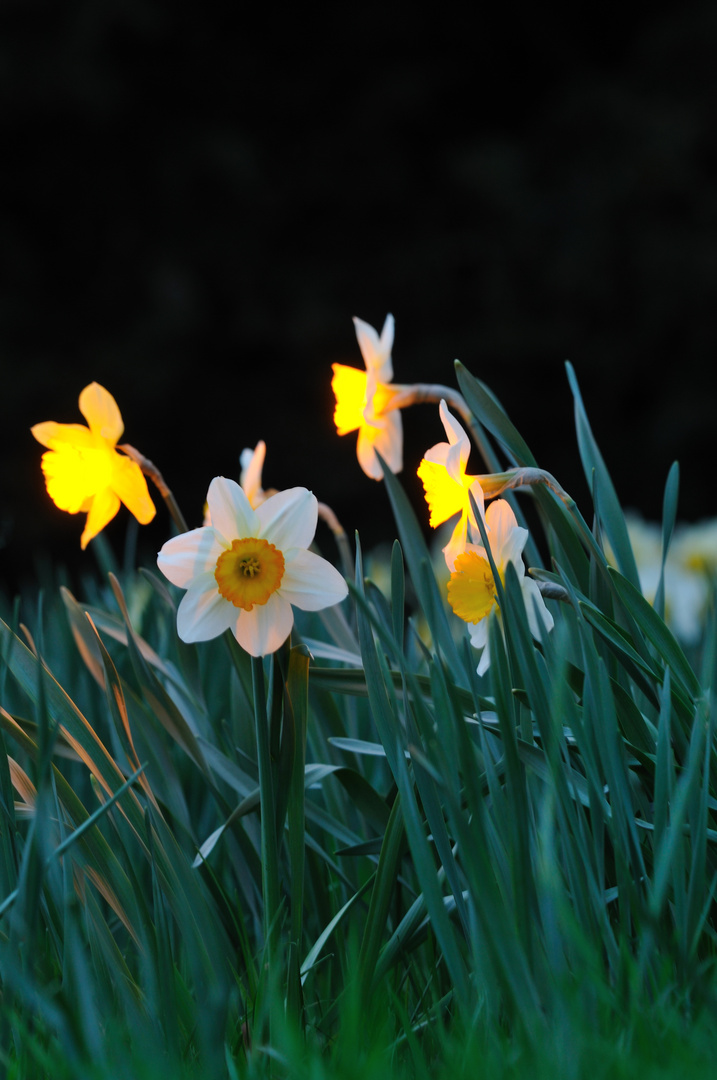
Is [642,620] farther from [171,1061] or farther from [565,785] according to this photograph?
[171,1061]

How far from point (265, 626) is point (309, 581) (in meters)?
0.04

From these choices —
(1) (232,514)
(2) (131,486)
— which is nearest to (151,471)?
(2) (131,486)

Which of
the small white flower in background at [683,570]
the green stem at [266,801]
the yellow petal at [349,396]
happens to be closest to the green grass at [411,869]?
the green stem at [266,801]

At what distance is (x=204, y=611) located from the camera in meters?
0.63

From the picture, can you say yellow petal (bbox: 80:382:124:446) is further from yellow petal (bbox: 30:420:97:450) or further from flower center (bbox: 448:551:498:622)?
flower center (bbox: 448:551:498:622)

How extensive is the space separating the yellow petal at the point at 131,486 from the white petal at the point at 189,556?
0.13 m

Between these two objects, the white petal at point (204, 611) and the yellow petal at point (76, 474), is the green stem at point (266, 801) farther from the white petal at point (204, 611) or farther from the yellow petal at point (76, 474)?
the yellow petal at point (76, 474)

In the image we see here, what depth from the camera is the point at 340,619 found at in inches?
36.9

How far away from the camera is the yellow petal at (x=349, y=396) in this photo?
2.99ft

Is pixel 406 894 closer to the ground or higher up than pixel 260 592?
closer to the ground

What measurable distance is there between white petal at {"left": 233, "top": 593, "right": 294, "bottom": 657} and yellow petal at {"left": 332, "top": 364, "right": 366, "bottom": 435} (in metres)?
0.33

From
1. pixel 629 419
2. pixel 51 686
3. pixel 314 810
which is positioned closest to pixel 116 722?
pixel 51 686

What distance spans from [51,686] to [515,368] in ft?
16.9

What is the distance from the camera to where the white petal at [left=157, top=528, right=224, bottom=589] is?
0.62 m
